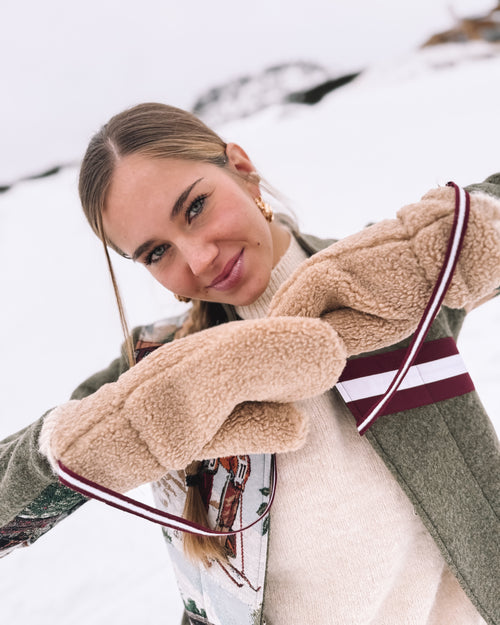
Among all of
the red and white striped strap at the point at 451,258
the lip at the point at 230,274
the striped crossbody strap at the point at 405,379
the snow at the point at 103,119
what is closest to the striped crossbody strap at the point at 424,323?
the red and white striped strap at the point at 451,258

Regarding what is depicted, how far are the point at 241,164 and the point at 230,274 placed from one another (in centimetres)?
21

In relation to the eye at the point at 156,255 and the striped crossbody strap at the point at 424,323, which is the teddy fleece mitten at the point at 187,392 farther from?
the eye at the point at 156,255

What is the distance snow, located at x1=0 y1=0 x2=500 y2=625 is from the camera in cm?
109

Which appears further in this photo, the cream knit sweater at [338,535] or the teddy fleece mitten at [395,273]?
the cream knit sweater at [338,535]

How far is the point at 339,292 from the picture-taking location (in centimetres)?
33

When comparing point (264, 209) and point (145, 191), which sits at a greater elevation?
point (145, 191)

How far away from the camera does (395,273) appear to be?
320mm

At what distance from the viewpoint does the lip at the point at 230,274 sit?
1.82 ft

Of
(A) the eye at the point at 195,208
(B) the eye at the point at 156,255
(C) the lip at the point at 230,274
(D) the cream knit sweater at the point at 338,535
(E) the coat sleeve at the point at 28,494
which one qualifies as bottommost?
(D) the cream knit sweater at the point at 338,535

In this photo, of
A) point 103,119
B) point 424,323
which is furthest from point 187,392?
point 103,119

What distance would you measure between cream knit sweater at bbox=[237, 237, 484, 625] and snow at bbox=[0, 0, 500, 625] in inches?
25.0

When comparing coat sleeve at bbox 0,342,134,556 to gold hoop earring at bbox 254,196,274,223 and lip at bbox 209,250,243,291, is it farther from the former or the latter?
gold hoop earring at bbox 254,196,274,223

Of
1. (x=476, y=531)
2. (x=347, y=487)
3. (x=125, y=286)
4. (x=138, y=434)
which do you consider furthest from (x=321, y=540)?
(x=125, y=286)

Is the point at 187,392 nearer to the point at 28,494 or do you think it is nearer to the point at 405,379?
the point at 28,494
